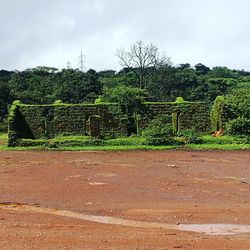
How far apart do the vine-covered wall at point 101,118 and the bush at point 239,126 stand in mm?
3721

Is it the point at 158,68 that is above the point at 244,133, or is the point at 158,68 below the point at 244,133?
above

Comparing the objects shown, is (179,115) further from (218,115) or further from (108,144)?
(108,144)

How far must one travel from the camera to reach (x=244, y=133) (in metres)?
35.1

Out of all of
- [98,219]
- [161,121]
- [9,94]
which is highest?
[9,94]

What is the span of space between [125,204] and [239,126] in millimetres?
23448

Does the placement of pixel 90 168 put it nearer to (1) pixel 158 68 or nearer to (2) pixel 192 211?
(2) pixel 192 211

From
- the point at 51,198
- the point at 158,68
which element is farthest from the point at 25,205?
the point at 158,68

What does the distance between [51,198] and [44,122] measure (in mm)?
25370

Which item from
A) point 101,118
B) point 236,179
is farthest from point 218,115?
point 236,179

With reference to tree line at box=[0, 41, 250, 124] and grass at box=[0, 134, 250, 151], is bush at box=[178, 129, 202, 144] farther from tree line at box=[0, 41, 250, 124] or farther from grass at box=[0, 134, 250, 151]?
tree line at box=[0, 41, 250, 124]

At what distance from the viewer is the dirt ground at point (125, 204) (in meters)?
9.27

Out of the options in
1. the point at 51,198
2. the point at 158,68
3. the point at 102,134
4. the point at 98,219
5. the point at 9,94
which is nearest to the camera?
the point at 98,219

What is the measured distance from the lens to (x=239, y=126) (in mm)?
35094

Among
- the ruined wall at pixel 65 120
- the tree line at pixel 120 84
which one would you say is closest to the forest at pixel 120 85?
the tree line at pixel 120 84
